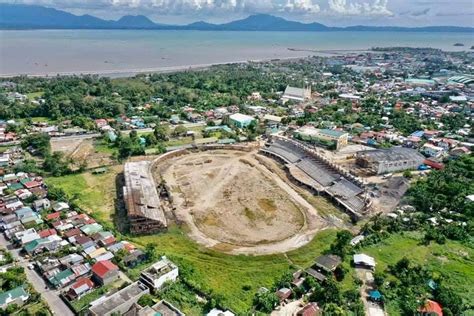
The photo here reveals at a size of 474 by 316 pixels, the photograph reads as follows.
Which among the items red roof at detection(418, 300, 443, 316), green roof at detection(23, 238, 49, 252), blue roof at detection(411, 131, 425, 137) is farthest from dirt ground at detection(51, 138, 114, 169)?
blue roof at detection(411, 131, 425, 137)

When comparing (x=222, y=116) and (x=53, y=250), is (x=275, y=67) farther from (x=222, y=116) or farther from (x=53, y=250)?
A: (x=53, y=250)

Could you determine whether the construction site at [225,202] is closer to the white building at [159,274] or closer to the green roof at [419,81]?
the white building at [159,274]

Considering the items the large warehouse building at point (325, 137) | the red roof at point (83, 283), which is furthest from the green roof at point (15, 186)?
the large warehouse building at point (325, 137)

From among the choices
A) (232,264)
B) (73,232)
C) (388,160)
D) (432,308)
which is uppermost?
(388,160)

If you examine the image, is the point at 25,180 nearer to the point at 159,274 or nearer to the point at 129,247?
the point at 129,247

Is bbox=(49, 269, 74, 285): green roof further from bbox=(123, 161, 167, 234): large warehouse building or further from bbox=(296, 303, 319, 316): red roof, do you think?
bbox=(296, 303, 319, 316): red roof

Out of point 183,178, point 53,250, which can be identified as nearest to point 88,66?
point 183,178

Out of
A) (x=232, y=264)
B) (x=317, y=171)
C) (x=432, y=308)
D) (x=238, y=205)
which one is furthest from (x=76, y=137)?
(x=432, y=308)
